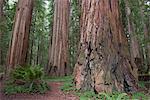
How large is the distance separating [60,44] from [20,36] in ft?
13.5

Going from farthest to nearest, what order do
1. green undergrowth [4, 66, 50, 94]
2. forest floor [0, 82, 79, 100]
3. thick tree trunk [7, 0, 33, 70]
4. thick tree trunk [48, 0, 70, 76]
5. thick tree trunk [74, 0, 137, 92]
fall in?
thick tree trunk [48, 0, 70, 76] < thick tree trunk [7, 0, 33, 70] < green undergrowth [4, 66, 50, 94] < thick tree trunk [74, 0, 137, 92] < forest floor [0, 82, 79, 100]

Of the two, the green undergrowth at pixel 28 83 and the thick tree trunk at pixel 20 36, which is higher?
the thick tree trunk at pixel 20 36

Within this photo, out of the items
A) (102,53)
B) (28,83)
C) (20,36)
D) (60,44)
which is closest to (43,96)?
(28,83)

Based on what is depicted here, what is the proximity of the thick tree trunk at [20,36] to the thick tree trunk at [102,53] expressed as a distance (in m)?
3.47

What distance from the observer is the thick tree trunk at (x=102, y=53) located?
847 centimetres

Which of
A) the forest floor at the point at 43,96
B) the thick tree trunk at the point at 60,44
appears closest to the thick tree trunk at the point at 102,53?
the forest floor at the point at 43,96

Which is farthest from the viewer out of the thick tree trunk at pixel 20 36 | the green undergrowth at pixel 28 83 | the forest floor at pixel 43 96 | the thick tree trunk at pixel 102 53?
the thick tree trunk at pixel 20 36

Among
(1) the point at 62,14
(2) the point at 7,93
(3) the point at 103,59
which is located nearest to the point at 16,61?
(2) the point at 7,93

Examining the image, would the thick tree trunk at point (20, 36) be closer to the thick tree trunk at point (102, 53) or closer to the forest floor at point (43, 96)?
the forest floor at point (43, 96)

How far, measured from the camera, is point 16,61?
1119cm

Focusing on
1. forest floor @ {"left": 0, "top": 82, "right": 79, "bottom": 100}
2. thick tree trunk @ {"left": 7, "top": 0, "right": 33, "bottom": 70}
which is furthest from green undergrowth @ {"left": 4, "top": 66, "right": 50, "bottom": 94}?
thick tree trunk @ {"left": 7, "top": 0, "right": 33, "bottom": 70}

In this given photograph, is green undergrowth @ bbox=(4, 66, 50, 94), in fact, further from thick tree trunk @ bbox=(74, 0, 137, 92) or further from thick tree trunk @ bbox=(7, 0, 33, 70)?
thick tree trunk @ bbox=(7, 0, 33, 70)

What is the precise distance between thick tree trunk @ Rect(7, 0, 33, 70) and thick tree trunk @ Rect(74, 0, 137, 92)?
347 centimetres

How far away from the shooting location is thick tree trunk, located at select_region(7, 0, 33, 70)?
11.3 metres
